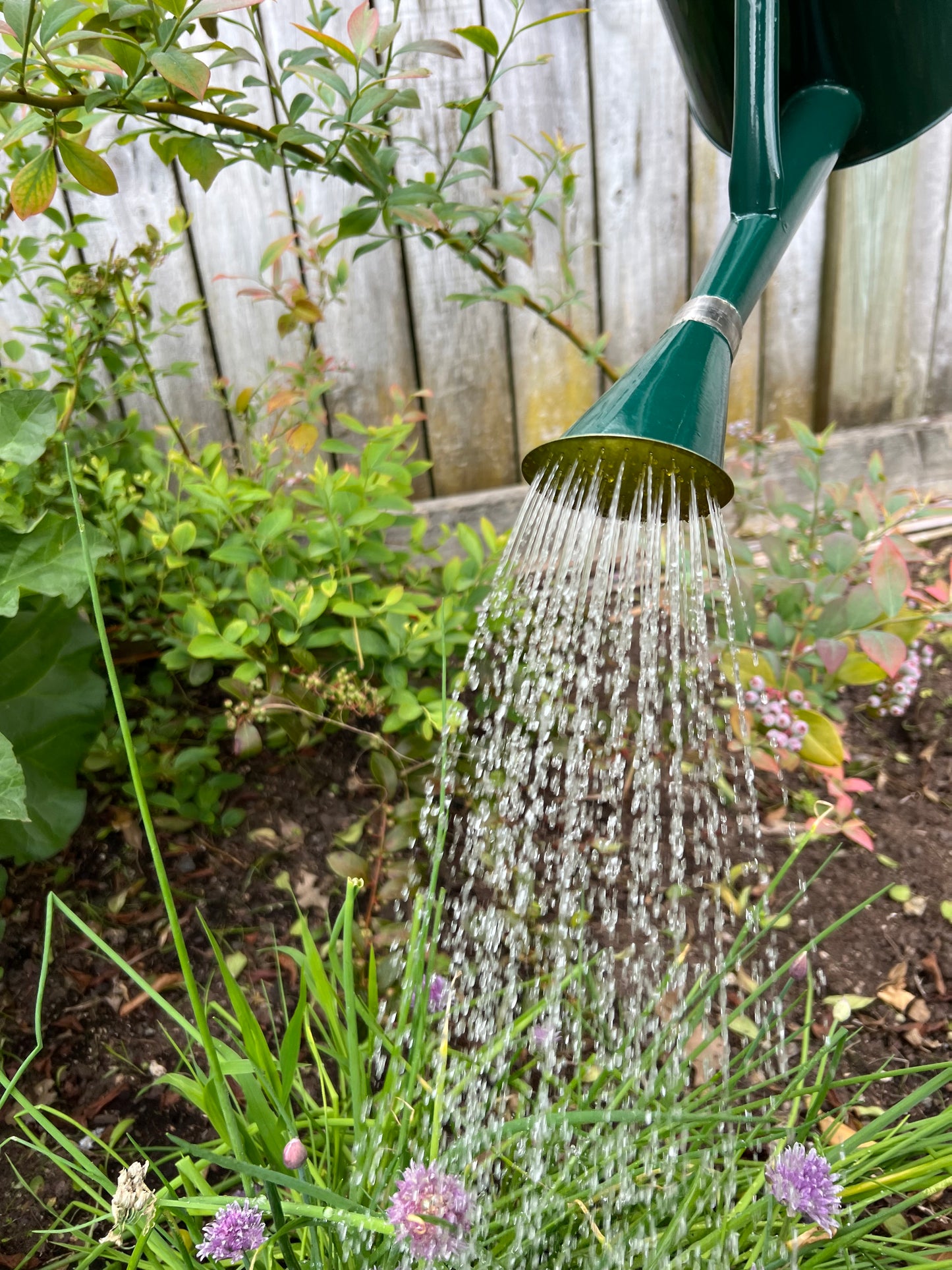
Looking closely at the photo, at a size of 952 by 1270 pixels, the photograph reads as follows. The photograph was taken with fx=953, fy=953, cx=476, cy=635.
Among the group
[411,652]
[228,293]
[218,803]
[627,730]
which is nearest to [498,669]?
[411,652]

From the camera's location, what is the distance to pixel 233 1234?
29.3 inches

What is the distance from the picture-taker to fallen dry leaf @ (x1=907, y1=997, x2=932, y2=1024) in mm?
1280

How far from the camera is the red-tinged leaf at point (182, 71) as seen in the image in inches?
34.7

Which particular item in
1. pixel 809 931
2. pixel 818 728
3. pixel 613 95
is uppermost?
pixel 613 95

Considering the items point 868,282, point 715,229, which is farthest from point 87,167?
point 868,282

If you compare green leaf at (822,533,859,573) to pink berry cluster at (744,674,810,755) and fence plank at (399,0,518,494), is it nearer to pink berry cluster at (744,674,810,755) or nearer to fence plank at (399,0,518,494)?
pink berry cluster at (744,674,810,755)

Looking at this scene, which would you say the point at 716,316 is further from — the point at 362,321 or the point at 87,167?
the point at 362,321

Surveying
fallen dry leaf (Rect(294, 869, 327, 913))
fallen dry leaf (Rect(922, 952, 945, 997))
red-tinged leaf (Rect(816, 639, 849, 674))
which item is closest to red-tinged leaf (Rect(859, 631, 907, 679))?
red-tinged leaf (Rect(816, 639, 849, 674))

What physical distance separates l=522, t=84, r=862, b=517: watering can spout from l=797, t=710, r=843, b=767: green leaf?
2.79ft

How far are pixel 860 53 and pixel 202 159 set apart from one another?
735 millimetres

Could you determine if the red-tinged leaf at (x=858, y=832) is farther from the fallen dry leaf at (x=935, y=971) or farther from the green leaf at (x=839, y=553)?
the green leaf at (x=839, y=553)

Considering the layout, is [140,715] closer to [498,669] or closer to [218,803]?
[218,803]

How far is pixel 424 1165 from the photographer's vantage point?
89 centimetres

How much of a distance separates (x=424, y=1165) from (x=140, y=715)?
3.09 feet
